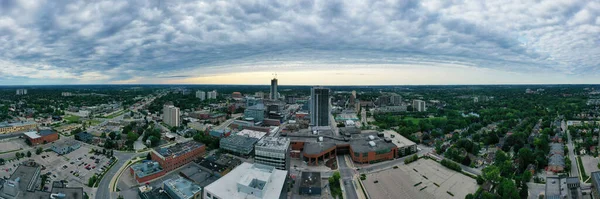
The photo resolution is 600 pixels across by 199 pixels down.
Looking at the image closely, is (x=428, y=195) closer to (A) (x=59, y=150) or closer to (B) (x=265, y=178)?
(B) (x=265, y=178)

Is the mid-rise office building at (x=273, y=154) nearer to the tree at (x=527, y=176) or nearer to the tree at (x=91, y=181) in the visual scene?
the tree at (x=91, y=181)

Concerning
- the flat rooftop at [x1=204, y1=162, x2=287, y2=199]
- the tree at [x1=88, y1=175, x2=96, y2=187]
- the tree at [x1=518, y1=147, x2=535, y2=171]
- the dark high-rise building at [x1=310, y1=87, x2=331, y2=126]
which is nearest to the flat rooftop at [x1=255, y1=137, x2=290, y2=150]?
the flat rooftop at [x1=204, y1=162, x2=287, y2=199]

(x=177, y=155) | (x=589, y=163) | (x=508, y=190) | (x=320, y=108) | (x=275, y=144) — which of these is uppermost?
(x=320, y=108)

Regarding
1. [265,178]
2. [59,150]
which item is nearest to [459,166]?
[265,178]

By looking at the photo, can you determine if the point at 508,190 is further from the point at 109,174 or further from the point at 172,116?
the point at 172,116

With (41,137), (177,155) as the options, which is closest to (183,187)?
(177,155)

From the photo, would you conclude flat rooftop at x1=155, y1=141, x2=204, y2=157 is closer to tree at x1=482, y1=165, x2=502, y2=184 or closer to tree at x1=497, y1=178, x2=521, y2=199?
tree at x1=482, y1=165, x2=502, y2=184

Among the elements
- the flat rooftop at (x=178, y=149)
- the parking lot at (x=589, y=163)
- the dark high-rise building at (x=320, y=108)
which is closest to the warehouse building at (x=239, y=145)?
the flat rooftop at (x=178, y=149)

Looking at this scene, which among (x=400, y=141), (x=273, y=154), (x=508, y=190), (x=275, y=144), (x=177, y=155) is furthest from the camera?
(x=400, y=141)
